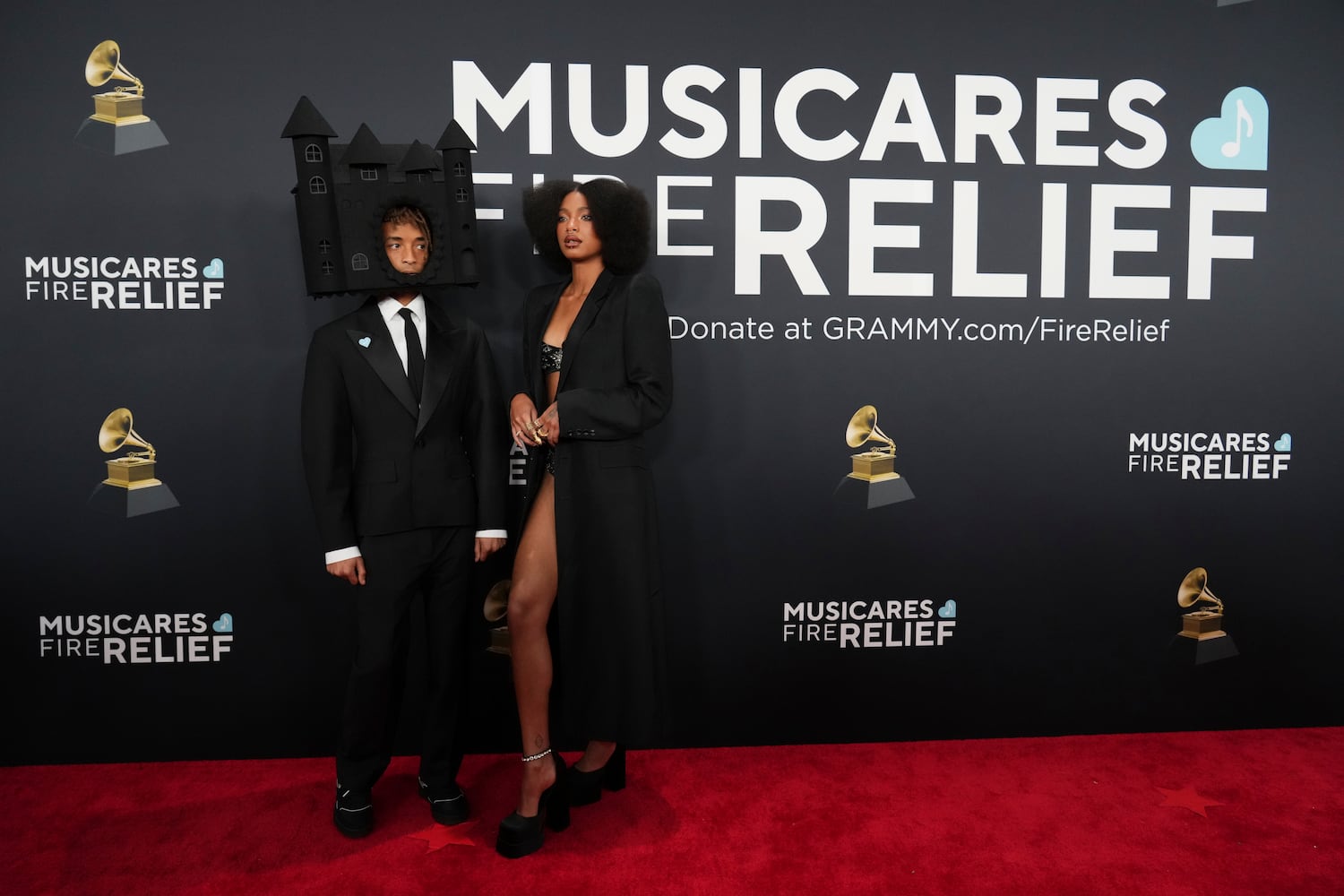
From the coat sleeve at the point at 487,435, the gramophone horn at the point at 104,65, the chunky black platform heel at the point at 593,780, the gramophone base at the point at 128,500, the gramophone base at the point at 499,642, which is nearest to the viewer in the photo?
the coat sleeve at the point at 487,435

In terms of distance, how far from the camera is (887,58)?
A: 9.66 ft

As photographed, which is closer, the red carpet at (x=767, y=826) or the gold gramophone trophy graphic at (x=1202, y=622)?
the red carpet at (x=767, y=826)

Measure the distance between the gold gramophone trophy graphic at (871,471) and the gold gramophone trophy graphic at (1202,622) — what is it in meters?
1.11

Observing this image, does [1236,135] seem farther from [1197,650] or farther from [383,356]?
[383,356]

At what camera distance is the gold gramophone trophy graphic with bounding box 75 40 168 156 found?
9.01 ft

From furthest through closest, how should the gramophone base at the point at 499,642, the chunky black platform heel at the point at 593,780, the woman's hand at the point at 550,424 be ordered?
the gramophone base at the point at 499,642, the chunky black platform heel at the point at 593,780, the woman's hand at the point at 550,424

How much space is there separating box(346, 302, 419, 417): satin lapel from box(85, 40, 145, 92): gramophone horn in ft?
4.12

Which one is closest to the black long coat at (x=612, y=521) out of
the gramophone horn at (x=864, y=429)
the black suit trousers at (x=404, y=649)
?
the black suit trousers at (x=404, y=649)

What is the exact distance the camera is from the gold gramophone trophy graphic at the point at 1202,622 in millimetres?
3162

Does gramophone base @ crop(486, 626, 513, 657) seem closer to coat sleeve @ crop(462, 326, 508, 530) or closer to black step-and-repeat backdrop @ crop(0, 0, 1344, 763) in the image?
black step-and-repeat backdrop @ crop(0, 0, 1344, 763)

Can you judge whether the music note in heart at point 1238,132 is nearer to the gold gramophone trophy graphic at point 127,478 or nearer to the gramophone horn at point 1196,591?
the gramophone horn at point 1196,591

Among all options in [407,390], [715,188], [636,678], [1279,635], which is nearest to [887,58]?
[715,188]

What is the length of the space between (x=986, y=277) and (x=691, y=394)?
111 centimetres

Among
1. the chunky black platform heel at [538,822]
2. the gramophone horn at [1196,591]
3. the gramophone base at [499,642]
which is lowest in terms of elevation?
the chunky black platform heel at [538,822]
